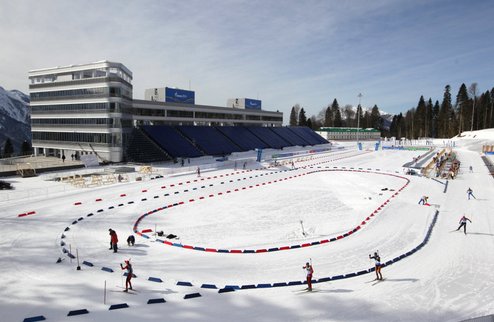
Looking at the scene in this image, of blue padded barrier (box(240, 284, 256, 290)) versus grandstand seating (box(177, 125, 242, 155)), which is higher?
grandstand seating (box(177, 125, 242, 155))

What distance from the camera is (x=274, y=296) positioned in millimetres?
12344

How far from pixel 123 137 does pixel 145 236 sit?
36.1 meters

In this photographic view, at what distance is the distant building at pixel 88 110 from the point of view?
164 ft

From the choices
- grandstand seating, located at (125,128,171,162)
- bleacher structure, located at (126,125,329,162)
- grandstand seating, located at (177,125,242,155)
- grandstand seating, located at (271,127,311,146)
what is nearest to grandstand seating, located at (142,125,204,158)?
bleacher structure, located at (126,125,329,162)

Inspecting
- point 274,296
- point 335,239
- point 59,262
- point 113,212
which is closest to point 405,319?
point 274,296

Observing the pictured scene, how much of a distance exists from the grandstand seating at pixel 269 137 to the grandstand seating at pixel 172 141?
26846 mm

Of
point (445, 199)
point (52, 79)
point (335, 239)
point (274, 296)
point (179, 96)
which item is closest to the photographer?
point (274, 296)

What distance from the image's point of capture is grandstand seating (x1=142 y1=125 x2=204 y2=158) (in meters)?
54.4

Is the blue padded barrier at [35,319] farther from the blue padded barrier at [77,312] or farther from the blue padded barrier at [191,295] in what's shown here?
the blue padded barrier at [191,295]

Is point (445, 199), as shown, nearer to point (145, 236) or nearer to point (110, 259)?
point (145, 236)

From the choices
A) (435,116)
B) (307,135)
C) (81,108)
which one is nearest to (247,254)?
(81,108)

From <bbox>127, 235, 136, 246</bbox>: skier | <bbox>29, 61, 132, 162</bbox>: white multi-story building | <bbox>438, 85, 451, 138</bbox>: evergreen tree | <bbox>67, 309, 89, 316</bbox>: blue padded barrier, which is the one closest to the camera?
<bbox>67, 309, 89, 316</bbox>: blue padded barrier

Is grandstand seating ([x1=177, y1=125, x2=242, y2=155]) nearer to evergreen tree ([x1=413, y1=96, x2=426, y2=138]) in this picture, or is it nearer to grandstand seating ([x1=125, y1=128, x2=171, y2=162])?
grandstand seating ([x1=125, y1=128, x2=171, y2=162])

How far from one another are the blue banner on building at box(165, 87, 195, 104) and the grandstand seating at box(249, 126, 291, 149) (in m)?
19.5
